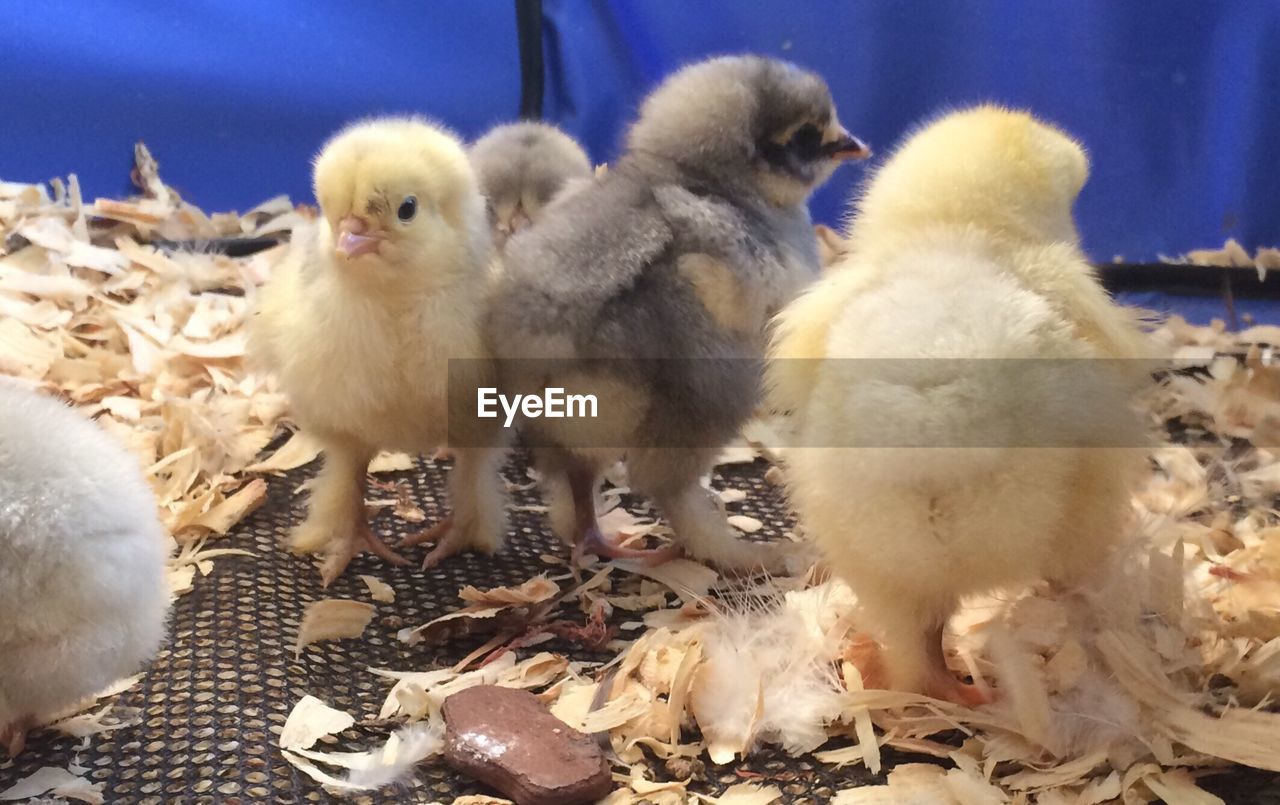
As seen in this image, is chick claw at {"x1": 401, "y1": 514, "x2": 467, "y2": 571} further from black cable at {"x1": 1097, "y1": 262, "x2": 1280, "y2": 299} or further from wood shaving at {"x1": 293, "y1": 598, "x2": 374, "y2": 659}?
black cable at {"x1": 1097, "y1": 262, "x2": 1280, "y2": 299}

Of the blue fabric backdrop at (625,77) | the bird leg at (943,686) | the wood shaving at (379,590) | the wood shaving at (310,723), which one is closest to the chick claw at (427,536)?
the wood shaving at (379,590)

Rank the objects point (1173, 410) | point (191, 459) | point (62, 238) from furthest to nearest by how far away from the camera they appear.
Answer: point (62, 238) < point (1173, 410) < point (191, 459)

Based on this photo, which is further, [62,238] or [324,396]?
[62,238]

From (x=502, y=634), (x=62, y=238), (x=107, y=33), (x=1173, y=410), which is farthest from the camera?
(x=107, y=33)

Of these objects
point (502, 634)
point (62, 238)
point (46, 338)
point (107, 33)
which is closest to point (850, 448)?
point (502, 634)

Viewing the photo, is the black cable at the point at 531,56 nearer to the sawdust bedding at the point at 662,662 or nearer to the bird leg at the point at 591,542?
the sawdust bedding at the point at 662,662

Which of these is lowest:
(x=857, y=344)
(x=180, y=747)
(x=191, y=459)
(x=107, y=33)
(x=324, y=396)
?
(x=180, y=747)

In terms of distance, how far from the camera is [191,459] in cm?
187

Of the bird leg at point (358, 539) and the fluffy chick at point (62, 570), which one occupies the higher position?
the fluffy chick at point (62, 570)

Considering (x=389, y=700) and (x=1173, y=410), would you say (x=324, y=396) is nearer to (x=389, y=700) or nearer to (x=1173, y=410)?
(x=389, y=700)

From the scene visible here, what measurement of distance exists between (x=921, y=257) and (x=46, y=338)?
1.74 m

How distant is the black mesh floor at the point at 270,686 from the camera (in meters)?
1.16

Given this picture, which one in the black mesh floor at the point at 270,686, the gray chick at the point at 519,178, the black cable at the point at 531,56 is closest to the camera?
the black mesh floor at the point at 270,686

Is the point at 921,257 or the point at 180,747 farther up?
the point at 921,257
